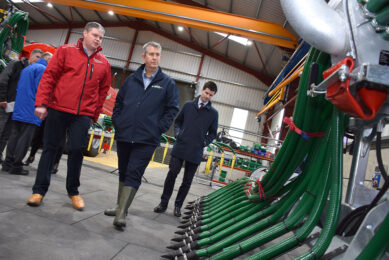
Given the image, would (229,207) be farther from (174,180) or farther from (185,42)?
(185,42)

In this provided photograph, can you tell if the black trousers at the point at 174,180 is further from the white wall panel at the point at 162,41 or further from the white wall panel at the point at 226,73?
the white wall panel at the point at 162,41

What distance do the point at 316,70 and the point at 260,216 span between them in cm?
98

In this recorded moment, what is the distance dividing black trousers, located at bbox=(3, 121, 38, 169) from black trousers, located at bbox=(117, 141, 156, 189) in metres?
1.54

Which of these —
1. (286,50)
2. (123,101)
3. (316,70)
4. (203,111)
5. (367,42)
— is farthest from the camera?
(286,50)

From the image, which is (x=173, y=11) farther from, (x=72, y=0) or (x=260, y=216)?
(x=260, y=216)

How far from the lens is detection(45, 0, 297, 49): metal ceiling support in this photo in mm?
9047

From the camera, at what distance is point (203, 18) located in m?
9.23

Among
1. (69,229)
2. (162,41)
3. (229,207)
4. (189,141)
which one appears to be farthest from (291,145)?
(162,41)

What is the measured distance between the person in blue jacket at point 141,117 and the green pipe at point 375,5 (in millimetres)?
1718

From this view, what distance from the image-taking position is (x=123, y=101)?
2.63m

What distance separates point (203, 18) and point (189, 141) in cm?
695

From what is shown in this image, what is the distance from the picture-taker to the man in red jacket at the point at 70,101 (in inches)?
95.7

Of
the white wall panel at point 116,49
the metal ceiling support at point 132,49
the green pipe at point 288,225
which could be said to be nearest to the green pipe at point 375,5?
the green pipe at point 288,225

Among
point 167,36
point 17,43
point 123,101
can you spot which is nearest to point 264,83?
point 167,36
